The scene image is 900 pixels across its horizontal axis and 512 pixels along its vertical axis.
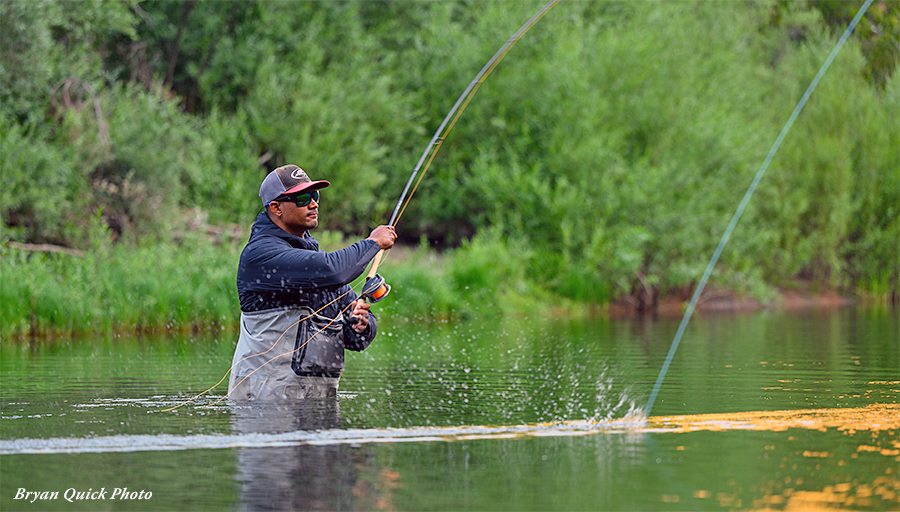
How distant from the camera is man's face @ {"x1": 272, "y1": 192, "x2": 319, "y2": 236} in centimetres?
673

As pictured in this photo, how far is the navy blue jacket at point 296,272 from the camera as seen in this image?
6387 millimetres

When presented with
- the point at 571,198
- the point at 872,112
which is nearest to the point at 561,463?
the point at 571,198

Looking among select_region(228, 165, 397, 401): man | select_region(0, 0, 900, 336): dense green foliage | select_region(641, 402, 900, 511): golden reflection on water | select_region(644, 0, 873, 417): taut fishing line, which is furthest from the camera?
select_region(0, 0, 900, 336): dense green foliage

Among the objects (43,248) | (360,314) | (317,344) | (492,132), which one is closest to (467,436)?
(360,314)

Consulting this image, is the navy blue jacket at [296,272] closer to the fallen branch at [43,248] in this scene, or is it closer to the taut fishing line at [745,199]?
the taut fishing line at [745,199]

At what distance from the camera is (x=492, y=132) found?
26.2 meters

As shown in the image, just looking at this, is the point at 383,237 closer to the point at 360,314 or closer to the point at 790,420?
the point at 360,314

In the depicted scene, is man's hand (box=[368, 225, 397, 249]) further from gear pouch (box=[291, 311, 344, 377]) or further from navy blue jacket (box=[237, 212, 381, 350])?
gear pouch (box=[291, 311, 344, 377])

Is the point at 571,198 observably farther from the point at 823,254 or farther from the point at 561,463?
the point at 561,463

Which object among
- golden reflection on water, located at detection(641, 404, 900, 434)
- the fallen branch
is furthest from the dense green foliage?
golden reflection on water, located at detection(641, 404, 900, 434)

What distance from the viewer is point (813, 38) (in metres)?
30.7

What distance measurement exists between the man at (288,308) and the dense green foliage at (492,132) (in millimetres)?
10319

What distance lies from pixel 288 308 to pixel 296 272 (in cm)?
38

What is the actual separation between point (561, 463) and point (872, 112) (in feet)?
80.4
